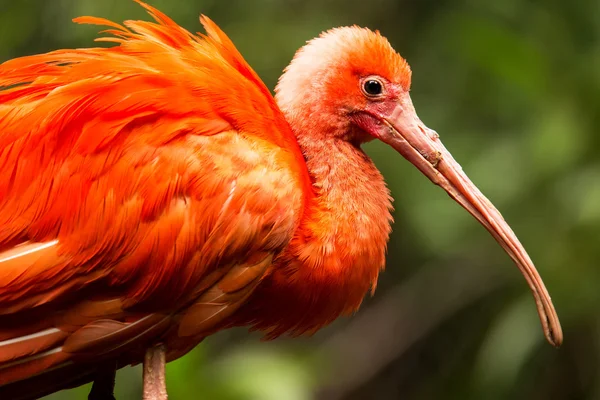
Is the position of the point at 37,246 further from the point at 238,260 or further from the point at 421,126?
the point at 421,126

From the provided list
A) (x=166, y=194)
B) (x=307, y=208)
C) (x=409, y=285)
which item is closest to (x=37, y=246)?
(x=166, y=194)

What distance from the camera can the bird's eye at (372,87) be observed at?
3.63 meters

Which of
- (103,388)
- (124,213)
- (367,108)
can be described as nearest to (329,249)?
(367,108)

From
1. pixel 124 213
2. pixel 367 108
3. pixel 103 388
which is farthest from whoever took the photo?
pixel 103 388

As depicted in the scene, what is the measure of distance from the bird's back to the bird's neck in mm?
91

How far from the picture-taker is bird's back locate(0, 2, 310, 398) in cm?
314

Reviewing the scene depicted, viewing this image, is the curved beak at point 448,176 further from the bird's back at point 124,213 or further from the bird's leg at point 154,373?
the bird's leg at point 154,373

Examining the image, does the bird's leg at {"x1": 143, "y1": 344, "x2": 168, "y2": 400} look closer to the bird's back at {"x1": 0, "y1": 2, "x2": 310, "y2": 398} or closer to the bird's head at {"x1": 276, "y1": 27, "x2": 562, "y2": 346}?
the bird's back at {"x1": 0, "y1": 2, "x2": 310, "y2": 398}

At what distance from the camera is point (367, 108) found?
11.9ft

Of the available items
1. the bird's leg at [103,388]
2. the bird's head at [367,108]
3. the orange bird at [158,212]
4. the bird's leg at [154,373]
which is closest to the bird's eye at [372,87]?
the bird's head at [367,108]

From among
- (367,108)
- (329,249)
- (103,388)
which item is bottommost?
(103,388)

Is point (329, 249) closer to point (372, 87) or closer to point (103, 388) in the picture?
point (372, 87)

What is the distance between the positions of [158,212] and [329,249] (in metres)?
0.57

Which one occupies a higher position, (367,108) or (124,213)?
(367,108)
